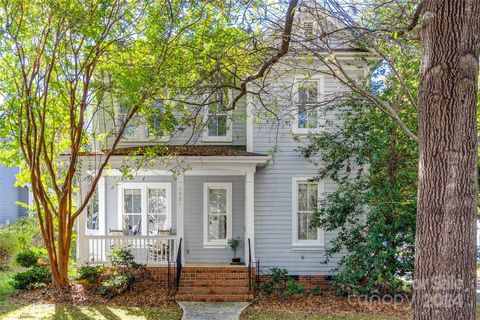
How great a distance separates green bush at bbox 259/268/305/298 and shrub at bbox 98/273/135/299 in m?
3.50

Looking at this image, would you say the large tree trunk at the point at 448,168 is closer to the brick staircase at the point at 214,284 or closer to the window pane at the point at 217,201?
the brick staircase at the point at 214,284

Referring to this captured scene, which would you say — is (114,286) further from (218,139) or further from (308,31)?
(308,31)

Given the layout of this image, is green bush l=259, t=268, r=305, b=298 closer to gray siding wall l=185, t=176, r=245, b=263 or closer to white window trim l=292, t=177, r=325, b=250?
white window trim l=292, t=177, r=325, b=250

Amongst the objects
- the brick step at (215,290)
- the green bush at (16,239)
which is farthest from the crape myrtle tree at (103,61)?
the green bush at (16,239)

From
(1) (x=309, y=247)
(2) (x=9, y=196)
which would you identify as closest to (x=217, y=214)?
(1) (x=309, y=247)

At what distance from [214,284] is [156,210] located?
372 centimetres

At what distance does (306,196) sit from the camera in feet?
42.4

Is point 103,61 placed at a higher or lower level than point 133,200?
higher

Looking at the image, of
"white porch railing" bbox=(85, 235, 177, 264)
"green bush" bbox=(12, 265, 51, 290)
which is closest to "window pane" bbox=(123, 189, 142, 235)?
"white porch railing" bbox=(85, 235, 177, 264)

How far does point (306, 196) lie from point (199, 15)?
687 centimetres

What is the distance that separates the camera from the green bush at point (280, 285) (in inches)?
427

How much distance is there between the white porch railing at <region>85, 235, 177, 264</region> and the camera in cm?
1162

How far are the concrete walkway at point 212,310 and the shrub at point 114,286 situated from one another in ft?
4.95

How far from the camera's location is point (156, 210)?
45.0ft
